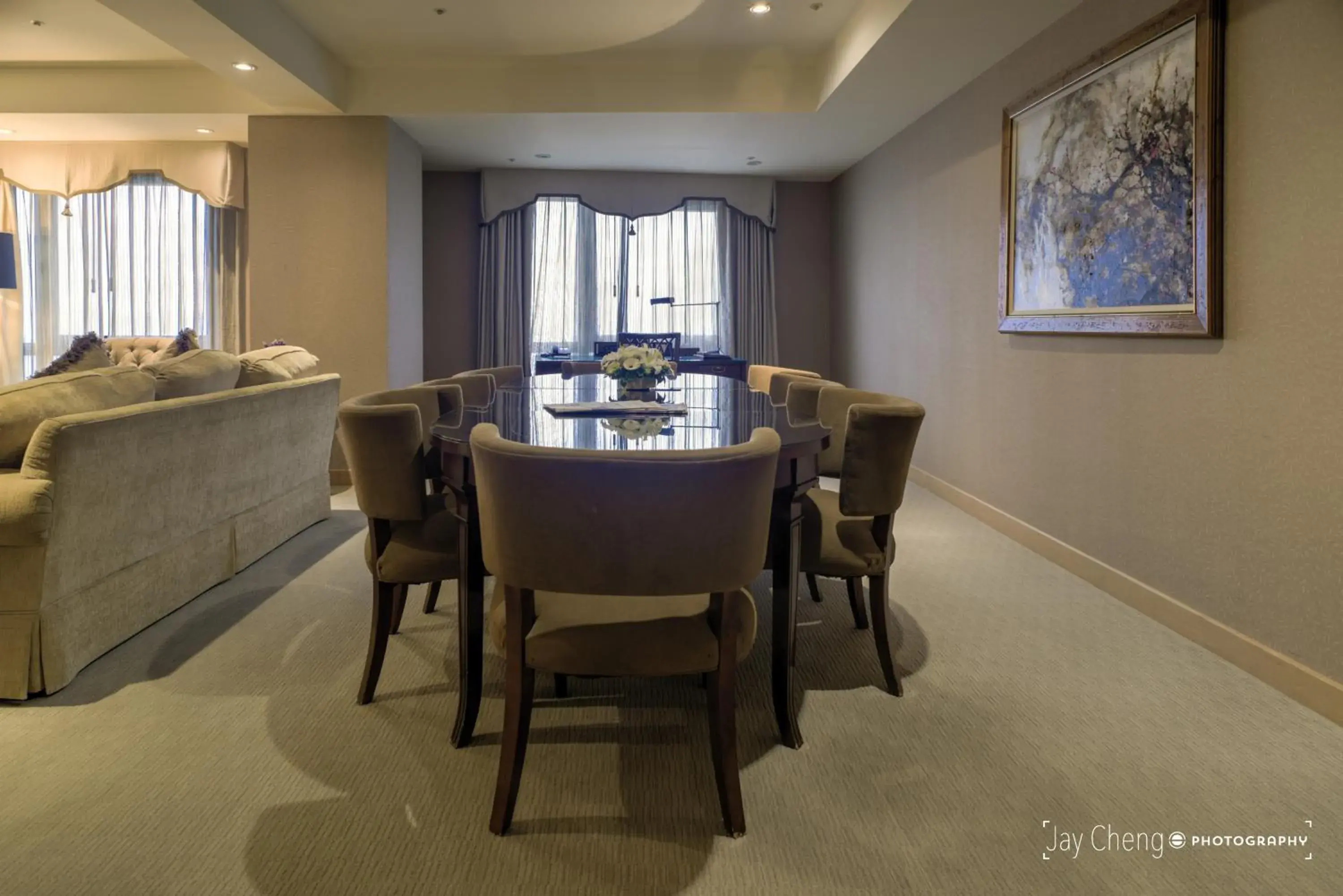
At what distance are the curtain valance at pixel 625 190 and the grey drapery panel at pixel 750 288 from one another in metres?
0.14

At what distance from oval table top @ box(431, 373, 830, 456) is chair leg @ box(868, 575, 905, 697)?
0.51 meters

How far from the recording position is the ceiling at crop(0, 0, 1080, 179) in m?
4.33

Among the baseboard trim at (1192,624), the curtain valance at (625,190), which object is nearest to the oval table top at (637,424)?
the baseboard trim at (1192,624)

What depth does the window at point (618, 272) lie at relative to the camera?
7.68 metres

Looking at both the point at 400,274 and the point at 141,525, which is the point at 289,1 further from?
the point at 141,525

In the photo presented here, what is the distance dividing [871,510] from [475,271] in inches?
238

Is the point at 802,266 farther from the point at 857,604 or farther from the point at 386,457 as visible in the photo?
the point at 386,457

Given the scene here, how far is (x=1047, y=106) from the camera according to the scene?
3898 mm

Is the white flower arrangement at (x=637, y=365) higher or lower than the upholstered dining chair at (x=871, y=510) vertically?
higher

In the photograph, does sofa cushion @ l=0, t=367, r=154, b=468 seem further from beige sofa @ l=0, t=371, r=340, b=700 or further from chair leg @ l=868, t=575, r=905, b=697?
chair leg @ l=868, t=575, r=905, b=697

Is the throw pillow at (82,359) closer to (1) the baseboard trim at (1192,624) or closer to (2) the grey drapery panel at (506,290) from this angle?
(1) the baseboard trim at (1192,624)

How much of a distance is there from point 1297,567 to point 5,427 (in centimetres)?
388

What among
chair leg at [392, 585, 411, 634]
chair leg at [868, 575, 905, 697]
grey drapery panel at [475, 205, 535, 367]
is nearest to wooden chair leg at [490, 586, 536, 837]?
chair leg at [868, 575, 905, 697]

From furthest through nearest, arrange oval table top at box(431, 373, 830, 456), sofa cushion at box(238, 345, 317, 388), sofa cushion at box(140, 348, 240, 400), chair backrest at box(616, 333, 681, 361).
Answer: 1. chair backrest at box(616, 333, 681, 361)
2. sofa cushion at box(238, 345, 317, 388)
3. sofa cushion at box(140, 348, 240, 400)
4. oval table top at box(431, 373, 830, 456)
